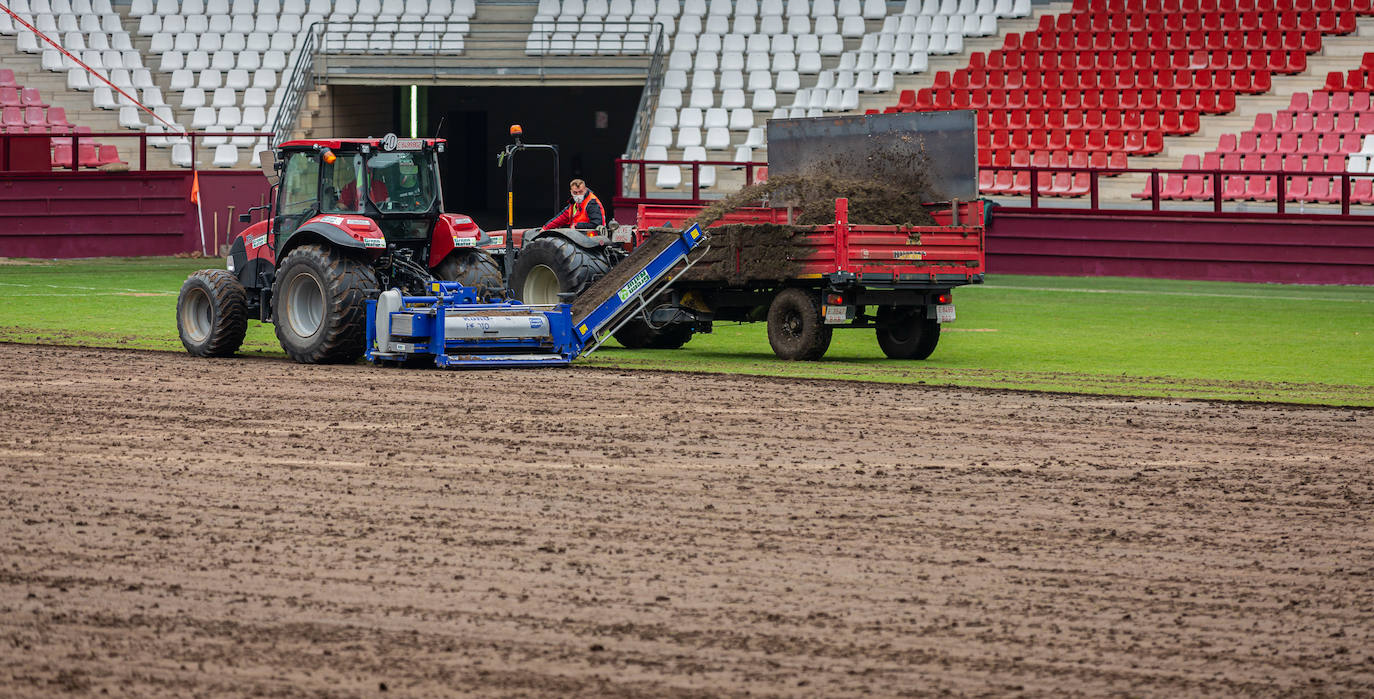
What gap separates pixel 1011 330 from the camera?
17562 mm

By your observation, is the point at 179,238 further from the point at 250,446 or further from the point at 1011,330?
the point at 250,446

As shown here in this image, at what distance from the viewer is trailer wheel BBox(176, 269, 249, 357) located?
1445cm

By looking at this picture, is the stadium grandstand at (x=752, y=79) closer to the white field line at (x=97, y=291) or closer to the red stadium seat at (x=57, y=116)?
the red stadium seat at (x=57, y=116)

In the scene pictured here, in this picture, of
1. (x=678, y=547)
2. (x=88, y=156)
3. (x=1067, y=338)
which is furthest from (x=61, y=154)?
(x=678, y=547)

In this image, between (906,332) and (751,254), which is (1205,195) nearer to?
(906,332)

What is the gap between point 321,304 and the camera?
46.1ft

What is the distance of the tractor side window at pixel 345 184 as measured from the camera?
14.4 meters

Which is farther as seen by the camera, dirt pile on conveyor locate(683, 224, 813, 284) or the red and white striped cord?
the red and white striped cord

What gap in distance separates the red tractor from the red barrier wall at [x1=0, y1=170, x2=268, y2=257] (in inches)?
543

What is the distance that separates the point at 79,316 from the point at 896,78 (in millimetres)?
16919

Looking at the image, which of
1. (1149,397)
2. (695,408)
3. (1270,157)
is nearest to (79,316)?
(695,408)

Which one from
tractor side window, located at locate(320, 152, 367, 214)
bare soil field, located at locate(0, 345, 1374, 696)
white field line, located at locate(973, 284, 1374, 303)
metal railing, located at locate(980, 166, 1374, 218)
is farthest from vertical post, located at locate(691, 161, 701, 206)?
bare soil field, located at locate(0, 345, 1374, 696)

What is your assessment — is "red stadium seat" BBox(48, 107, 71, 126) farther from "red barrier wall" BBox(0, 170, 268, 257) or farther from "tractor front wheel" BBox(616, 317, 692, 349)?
"tractor front wheel" BBox(616, 317, 692, 349)

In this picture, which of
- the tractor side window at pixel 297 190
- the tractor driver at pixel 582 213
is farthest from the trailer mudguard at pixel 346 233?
the tractor driver at pixel 582 213
